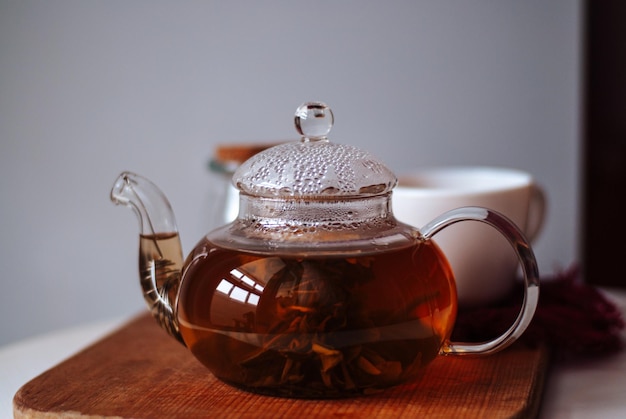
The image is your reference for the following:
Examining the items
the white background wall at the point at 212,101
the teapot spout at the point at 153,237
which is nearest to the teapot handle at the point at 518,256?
the teapot spout at the point at 153,237

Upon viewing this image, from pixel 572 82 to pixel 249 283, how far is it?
43.8 inches

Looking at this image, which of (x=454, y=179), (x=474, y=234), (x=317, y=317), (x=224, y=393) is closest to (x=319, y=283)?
(x=317, y=317)

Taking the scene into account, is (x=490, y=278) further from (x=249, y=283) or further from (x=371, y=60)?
(x=371, y=60)

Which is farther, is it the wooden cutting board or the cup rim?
the cup rim

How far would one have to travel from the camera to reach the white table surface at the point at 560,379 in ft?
2.33

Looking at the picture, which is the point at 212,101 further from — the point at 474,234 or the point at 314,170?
the point at 314,170

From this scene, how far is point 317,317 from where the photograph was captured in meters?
0.59

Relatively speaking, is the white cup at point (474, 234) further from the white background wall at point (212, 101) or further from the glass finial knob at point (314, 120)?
the white background wall at point (212, 101)

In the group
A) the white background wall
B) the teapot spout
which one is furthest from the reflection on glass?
the white background wall

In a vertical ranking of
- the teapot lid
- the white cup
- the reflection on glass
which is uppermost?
the teapot lid

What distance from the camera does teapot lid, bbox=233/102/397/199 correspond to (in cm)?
63

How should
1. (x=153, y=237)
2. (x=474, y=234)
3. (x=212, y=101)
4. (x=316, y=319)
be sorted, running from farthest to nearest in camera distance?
(x=212, y=101)
(x=474, y=234)
(x=153, y=237)
(x=316, y=319)

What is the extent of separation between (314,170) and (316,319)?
12cm

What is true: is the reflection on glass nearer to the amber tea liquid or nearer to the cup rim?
the amber tea liquid
